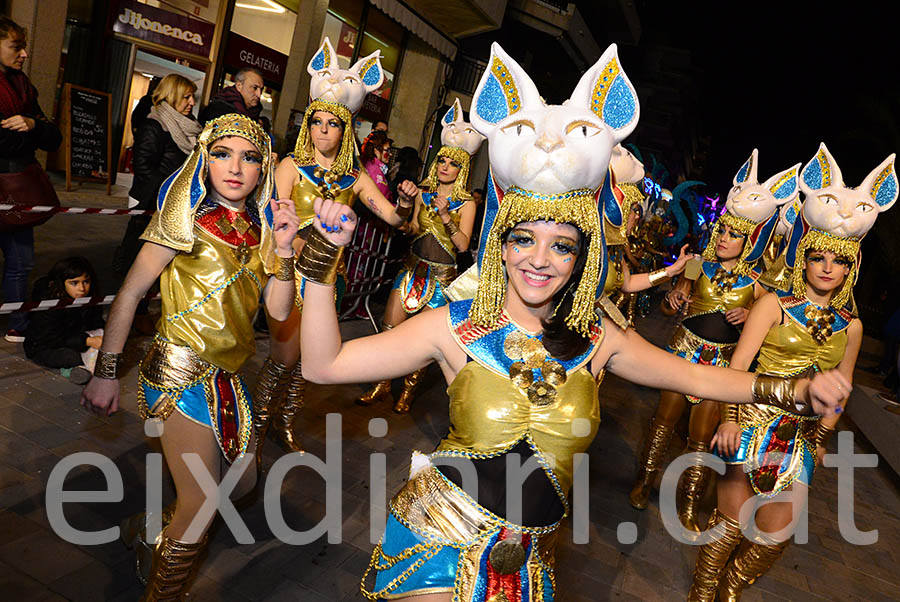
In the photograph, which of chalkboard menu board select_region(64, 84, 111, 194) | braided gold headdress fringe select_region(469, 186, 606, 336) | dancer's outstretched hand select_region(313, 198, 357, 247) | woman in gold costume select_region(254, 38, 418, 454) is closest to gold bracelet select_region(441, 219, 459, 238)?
woman in gold costume select_region(254, 38, 418, 454)

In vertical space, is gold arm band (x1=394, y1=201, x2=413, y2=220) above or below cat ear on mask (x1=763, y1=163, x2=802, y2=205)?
below

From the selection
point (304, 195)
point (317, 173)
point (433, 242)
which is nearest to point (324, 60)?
point (317, 173)

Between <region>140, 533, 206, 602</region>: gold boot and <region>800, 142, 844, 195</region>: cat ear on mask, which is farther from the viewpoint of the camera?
<region>800, 142, 844, 195</region>: cat ear on mask

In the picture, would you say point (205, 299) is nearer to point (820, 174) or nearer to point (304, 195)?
point (304, 195)

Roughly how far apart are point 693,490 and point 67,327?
5628mm

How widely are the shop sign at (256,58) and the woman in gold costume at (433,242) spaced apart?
782 cm

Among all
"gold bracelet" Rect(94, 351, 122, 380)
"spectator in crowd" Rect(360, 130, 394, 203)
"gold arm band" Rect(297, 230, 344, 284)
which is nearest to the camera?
"gold arm band" Rect(297, 230, 344, 284)

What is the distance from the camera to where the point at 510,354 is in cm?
228

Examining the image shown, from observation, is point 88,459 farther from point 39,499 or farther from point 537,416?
point 537,416

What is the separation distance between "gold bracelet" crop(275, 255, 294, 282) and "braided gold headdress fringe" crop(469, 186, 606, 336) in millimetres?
970

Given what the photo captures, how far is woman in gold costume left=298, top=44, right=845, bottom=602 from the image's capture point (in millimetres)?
2162

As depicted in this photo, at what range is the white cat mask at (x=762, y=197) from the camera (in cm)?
544

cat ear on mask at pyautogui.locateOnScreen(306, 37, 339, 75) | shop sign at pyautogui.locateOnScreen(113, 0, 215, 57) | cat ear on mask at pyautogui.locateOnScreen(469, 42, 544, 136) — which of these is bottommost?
cat ear on mask at pyautogui.locateOnScreen(469, 42, 544, 136)

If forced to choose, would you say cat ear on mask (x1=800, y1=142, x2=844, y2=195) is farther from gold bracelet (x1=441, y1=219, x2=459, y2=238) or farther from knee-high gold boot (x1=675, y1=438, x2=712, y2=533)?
gold bracelet (x1=441, y1=219, x2=459, y2=238)
